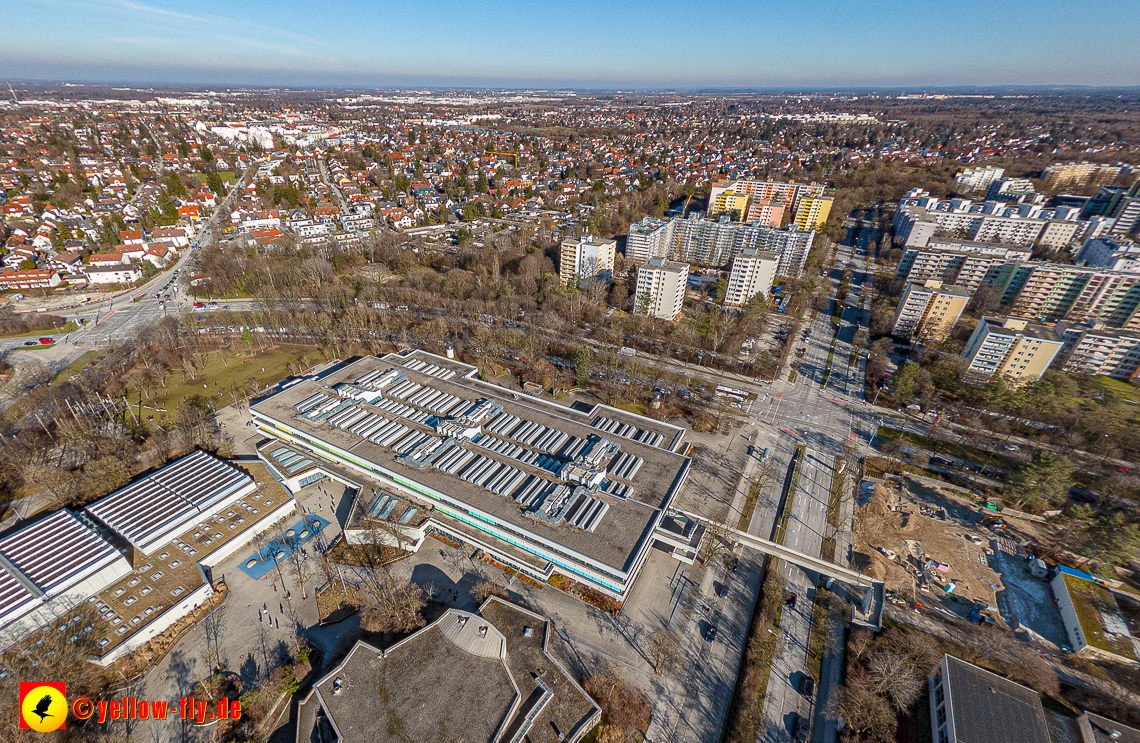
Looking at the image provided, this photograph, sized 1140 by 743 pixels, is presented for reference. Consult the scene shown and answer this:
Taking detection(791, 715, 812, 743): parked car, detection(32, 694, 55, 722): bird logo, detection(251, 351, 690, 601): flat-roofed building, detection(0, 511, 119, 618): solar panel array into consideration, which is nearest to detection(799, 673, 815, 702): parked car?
detection(791, 715, 812, 743): parked car

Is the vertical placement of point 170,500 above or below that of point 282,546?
above

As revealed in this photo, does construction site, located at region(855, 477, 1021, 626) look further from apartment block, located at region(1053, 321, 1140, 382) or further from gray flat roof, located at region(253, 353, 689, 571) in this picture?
apartment block, located at region(1053, 321, 1140, 382)

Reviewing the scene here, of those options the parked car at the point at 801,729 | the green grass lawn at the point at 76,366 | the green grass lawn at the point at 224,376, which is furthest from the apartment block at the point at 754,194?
the green grass lawn at the point at 76,366

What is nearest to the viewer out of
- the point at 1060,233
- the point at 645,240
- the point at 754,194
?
the point at 645,240

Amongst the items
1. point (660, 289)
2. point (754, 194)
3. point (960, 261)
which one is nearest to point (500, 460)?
point (660, 289)

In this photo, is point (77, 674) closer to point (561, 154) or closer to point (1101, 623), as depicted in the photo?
point (1101, 623)

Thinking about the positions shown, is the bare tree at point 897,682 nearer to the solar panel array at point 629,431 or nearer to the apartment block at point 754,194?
the solar panel array at point 629,431

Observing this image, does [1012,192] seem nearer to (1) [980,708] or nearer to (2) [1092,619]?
(2) [1092,619]
